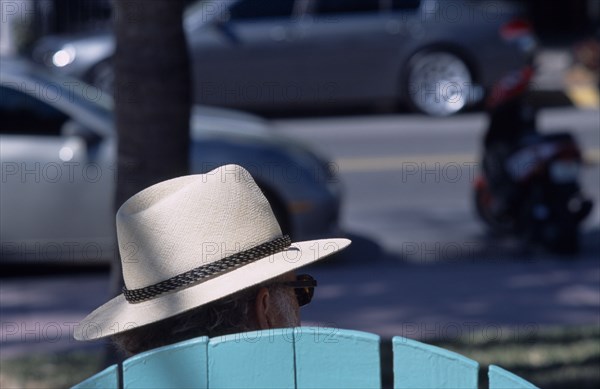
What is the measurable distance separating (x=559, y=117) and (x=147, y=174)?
39.5 ft

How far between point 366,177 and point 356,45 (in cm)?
332

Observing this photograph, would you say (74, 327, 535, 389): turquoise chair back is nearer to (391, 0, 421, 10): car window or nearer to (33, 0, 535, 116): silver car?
(33, 0, 535, 116): silver car

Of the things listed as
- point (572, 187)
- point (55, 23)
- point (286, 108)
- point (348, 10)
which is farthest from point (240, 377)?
point (55, 23)

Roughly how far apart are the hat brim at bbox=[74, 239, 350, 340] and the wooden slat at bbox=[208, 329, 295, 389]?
126 mm

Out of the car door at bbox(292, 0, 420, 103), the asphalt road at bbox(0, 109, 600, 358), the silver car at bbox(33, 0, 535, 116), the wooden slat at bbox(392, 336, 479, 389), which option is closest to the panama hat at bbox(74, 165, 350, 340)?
the wooden slat at bbox(392, 336, 479, 389)

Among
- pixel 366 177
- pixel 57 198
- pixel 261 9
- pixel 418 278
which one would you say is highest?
pixel 261 9

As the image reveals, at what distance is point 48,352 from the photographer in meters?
6.43

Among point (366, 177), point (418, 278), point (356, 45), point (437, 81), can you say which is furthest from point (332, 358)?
point (437, 81)

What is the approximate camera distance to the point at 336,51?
51.0 ft

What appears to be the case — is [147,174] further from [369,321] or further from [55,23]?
[55,23]

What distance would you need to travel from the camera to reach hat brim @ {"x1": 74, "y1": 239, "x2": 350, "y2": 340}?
221 centimetres

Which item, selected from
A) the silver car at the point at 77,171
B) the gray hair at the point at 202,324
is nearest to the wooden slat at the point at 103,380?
the gray hair at the point at 202,324

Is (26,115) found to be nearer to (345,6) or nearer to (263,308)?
(263,308)

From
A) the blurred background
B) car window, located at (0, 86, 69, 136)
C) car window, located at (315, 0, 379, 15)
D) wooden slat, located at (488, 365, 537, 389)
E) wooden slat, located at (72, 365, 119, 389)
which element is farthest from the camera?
car window, located at (315, 0, 379, 15)
